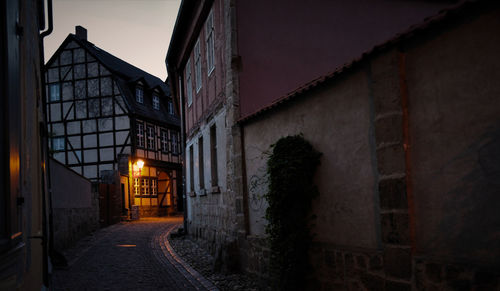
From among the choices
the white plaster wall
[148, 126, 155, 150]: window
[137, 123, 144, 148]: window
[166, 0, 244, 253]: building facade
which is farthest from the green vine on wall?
[148, 126, 155, 150]: window

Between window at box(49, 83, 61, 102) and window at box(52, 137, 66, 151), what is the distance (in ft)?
7.97

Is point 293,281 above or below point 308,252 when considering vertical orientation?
below

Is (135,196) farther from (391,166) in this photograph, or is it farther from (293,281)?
(391,166)

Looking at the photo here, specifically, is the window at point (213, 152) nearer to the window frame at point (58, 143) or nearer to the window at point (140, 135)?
the window at point (140, 135)

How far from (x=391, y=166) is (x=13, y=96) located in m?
3.13

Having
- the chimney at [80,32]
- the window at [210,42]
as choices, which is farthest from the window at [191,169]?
the chimney at [80,32]

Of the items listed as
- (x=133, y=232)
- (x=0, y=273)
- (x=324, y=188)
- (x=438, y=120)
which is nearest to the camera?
(x=0, y=273)

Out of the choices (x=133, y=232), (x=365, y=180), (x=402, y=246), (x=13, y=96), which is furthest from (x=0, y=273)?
(x=133, y=232)

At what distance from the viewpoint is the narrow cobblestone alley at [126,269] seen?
7196 millimetres

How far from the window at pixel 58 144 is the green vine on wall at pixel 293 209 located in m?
22.9

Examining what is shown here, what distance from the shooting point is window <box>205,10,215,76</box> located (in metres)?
10.8

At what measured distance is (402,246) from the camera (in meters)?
3.86

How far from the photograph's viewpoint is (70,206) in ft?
42.4

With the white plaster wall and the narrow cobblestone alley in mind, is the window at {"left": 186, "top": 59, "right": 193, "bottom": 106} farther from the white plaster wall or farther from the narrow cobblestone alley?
the narrow cobblestone alley
